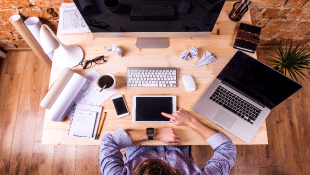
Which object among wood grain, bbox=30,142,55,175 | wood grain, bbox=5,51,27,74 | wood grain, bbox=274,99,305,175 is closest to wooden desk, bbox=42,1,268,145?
wood grain, bbox=30,142,55,175

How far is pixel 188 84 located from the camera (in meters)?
1.02

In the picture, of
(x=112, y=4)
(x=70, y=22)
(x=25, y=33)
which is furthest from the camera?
(x=25, y=33)

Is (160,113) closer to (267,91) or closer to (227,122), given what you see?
(227,122)

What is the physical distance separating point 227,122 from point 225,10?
2.65 feet

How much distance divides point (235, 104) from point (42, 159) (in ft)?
6.04

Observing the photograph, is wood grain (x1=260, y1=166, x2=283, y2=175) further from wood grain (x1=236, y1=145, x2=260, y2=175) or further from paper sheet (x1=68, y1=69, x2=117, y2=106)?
paper sheet (x1=68, y1=69, x2=117, y2=106)

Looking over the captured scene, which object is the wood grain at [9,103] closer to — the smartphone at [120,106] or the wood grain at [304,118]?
the smartphone at [120,106]

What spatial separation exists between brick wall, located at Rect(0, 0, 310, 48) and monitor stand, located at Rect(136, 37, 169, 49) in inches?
31.8

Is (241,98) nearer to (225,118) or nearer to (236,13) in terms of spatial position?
(225,118)

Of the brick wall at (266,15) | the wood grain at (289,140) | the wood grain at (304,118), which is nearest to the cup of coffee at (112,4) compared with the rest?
the brick wall at (266,15)

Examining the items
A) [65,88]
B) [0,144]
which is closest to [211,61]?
[65,88]

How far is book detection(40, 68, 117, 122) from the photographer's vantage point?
0.93 metres

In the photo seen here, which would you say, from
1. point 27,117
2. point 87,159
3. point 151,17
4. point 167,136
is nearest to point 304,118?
point 167,136

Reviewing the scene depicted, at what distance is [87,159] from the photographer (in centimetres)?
164
